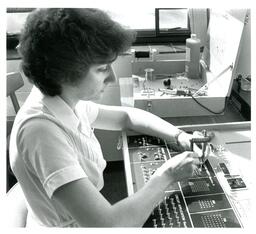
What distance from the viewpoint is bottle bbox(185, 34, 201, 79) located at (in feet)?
5.99

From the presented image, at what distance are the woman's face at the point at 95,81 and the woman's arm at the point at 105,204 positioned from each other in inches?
10.7

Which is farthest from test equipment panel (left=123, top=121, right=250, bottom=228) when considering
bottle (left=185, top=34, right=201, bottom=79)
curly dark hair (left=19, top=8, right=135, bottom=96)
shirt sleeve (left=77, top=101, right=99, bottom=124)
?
bottle (left=185, top=34, right=201, bottom=79)

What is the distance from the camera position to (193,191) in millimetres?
1093

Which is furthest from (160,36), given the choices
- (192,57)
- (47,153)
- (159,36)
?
(47,153)

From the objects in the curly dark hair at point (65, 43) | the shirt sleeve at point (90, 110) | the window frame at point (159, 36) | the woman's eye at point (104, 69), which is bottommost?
the window frame at point (159, 36)

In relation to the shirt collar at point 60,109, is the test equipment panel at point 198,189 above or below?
below

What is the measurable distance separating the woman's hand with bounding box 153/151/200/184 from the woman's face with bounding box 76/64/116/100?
0.31m

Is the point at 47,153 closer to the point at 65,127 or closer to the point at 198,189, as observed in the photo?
the point at 65,127

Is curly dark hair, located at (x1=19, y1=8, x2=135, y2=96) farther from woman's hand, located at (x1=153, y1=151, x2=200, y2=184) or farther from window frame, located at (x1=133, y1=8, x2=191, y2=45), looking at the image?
window frame, located at (x1=133, y1=8, x2=191, y2=45)

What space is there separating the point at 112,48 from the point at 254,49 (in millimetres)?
389

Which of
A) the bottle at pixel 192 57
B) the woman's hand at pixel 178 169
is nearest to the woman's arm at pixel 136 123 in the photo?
the woman's hand at pixel 178 169

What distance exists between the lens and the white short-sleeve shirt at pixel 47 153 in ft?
2.93

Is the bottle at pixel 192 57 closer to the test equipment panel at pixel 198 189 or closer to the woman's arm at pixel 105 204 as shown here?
the test equipment panel at pixel 198 189

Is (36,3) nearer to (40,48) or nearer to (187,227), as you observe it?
(40,48)
